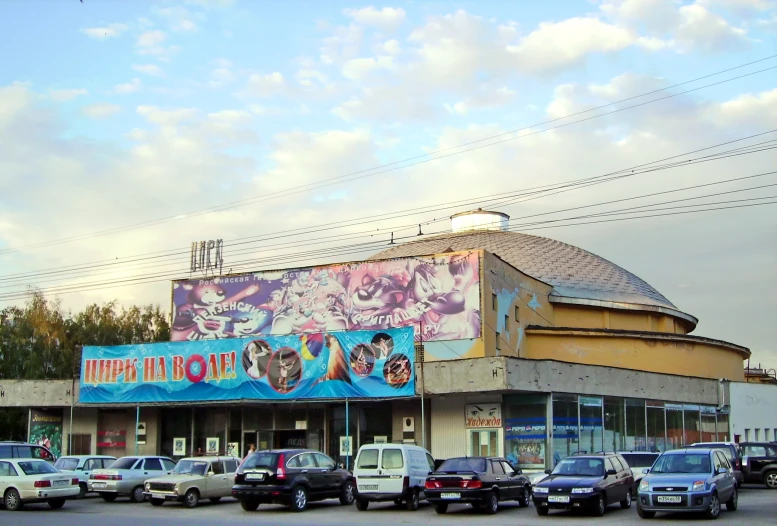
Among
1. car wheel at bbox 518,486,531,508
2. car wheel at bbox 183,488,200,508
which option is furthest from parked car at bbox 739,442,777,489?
car wheel at bbox 183,488,200,508

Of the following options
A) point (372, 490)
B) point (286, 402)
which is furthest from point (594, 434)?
point (372, 490)

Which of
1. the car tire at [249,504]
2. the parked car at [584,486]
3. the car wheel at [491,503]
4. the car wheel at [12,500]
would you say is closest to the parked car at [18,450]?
the car wheel at [12,500]

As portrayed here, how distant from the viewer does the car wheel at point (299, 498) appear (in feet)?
80.5

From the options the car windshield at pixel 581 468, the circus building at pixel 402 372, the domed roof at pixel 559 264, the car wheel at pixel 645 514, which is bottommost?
the car wheel at pixel 645 514

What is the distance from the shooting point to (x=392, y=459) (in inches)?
975

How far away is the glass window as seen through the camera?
24672 mm

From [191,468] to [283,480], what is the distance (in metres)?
4.79

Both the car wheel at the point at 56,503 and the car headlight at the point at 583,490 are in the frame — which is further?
the car wheel at the point at 56,503

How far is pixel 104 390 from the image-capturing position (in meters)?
42.8

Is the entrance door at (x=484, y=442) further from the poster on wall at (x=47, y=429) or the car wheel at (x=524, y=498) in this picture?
the poster on wall at (x=47, y=429)

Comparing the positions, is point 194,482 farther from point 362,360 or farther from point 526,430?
point 526,430

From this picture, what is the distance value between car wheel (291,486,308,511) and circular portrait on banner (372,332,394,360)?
1183cm

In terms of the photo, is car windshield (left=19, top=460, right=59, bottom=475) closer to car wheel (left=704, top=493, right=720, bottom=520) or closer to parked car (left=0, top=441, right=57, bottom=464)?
parked car (left=0, top=441, right=57, bottom=464)

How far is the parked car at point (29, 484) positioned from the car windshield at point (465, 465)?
10755mm
